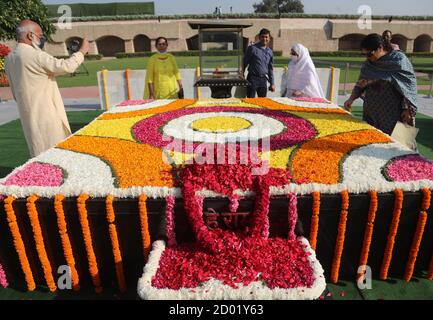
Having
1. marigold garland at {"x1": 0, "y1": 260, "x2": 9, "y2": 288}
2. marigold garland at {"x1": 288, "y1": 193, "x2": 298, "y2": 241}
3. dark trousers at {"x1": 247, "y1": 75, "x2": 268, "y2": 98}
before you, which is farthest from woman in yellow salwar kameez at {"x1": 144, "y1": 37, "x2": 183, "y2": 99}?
marigold garland at {"x1": 288, "y1": 193, "x2": 298, "y2": 241}

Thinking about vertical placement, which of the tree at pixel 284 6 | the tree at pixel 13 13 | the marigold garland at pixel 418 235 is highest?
the tree at pixel 284 6

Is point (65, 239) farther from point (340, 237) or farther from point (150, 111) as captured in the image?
point (150, 111)

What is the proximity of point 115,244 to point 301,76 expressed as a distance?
13.9 ft

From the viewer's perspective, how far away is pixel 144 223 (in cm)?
228

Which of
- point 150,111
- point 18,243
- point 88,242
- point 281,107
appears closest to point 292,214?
point 88,242

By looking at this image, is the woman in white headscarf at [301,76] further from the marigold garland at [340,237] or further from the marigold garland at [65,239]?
the marigold garland at [65,239]

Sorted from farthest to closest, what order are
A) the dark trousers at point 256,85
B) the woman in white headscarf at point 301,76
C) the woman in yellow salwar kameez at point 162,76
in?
the dark trousers at point 256,85
the woman in yellow salwar kameez at point 162,76
the woman in white headscarf at point 301,76

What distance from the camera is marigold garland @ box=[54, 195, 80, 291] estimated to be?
221cm

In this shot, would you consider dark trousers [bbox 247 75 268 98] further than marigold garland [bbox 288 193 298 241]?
Yes

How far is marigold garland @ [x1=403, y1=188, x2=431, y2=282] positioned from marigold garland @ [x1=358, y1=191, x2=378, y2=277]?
0.32 metres

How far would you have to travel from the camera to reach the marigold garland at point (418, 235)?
7.34 ft

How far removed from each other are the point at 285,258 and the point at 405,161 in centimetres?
133

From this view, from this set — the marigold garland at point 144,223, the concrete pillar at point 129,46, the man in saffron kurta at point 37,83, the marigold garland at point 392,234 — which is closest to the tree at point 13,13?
the man in saffron kurta at point 37,83

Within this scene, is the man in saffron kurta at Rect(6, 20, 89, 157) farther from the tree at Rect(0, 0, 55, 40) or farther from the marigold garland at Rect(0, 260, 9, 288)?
the tree at Rect(0, 0, 55, 40)
